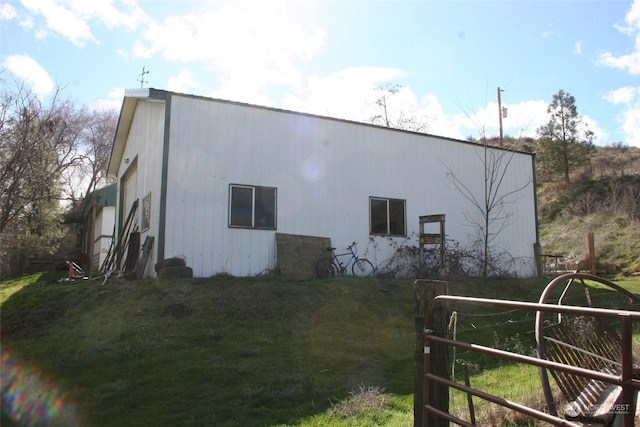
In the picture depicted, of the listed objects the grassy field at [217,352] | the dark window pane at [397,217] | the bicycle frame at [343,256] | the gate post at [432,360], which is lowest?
the grassy field at [217,352]

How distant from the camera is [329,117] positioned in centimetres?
1309

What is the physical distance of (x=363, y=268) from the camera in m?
12.8

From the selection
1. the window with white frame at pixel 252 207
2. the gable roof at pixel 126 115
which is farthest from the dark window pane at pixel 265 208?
the gable roof at pixel 126 115

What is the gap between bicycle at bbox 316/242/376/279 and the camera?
11.9 metres

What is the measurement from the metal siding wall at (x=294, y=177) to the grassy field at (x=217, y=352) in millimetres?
1318

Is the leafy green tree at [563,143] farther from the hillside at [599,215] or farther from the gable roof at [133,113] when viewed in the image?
the gable roof at [133,113]

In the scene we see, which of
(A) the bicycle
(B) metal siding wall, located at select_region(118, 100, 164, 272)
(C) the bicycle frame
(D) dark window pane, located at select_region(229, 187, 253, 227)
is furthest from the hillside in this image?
(B) metal siding wall, located at select_region(118, 100, 164, 272)

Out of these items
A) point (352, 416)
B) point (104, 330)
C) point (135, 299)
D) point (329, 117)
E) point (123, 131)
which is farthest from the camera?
point (123, 131)

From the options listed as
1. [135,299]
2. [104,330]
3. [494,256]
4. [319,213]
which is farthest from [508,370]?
[494,256]

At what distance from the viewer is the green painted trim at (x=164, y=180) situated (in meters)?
10.6

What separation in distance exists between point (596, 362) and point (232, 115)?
32.0 feet

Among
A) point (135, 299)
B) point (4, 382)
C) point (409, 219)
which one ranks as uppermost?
point (409, 219)

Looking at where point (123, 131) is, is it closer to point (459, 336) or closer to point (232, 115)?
point (232, 115)

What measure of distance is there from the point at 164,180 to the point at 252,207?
2.15 m
